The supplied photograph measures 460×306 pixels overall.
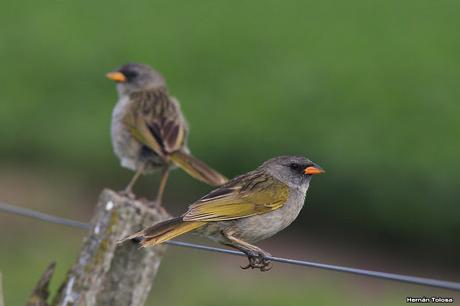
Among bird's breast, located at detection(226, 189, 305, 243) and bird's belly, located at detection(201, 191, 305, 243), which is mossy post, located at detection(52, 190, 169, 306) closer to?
bird's belly, located at detection(201, 191, 305, 243)

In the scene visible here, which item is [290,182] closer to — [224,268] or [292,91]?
[224,268]

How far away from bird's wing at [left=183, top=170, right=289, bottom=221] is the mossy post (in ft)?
1.08

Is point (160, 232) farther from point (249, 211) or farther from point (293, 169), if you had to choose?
point (293, 169)

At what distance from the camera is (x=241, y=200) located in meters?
6.92

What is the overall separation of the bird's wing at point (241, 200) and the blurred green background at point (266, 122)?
15.9ft

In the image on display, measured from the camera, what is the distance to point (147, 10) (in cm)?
2845

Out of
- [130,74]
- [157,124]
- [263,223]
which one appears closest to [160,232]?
[263,223]

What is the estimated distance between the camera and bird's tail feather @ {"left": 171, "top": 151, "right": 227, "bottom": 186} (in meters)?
8.98

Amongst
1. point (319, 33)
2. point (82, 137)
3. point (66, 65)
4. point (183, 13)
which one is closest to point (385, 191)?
point (82, 137)

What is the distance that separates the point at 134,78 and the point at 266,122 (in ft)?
22.6

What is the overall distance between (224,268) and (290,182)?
6.82 meters

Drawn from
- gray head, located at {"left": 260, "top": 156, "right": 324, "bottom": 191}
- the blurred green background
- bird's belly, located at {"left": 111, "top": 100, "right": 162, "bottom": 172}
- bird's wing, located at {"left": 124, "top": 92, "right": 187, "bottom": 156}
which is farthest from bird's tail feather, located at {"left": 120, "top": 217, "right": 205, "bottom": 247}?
the blurred green background

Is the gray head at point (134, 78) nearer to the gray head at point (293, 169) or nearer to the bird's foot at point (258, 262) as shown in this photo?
the gray head at point (293, 169)

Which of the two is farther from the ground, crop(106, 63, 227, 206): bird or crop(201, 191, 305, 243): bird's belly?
crop(106, 63, 227, 206): bird
